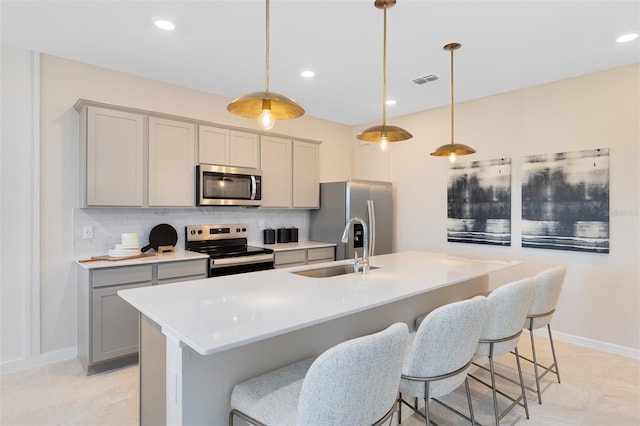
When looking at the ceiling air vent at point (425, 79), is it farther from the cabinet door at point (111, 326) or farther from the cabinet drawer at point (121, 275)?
the cabinet door at point (111, 326)

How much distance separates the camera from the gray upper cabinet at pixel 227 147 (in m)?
3.83

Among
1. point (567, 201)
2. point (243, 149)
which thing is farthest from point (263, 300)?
point (567, 201)

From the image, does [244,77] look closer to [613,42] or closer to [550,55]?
[550,55]

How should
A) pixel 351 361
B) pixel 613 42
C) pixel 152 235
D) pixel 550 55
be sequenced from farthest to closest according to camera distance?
1. pixel 152 235
2. pixel 550 55
3. pixel 613 42
4. pixel 351 361

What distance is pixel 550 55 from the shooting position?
3.18 m

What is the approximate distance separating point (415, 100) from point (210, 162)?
102 inches

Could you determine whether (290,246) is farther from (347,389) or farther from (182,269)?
(347,389)

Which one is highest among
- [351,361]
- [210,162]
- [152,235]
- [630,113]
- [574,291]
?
[630,113]

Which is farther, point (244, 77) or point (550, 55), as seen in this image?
point (244, 77)

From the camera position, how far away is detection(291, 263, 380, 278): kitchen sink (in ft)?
8.66

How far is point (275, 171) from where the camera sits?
14.8 ft

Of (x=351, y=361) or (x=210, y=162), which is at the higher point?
(x=210, y=162)

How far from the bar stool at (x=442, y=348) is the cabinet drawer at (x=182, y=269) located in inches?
Answer: 92.1

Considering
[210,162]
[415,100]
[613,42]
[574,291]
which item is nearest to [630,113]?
[613,42]
